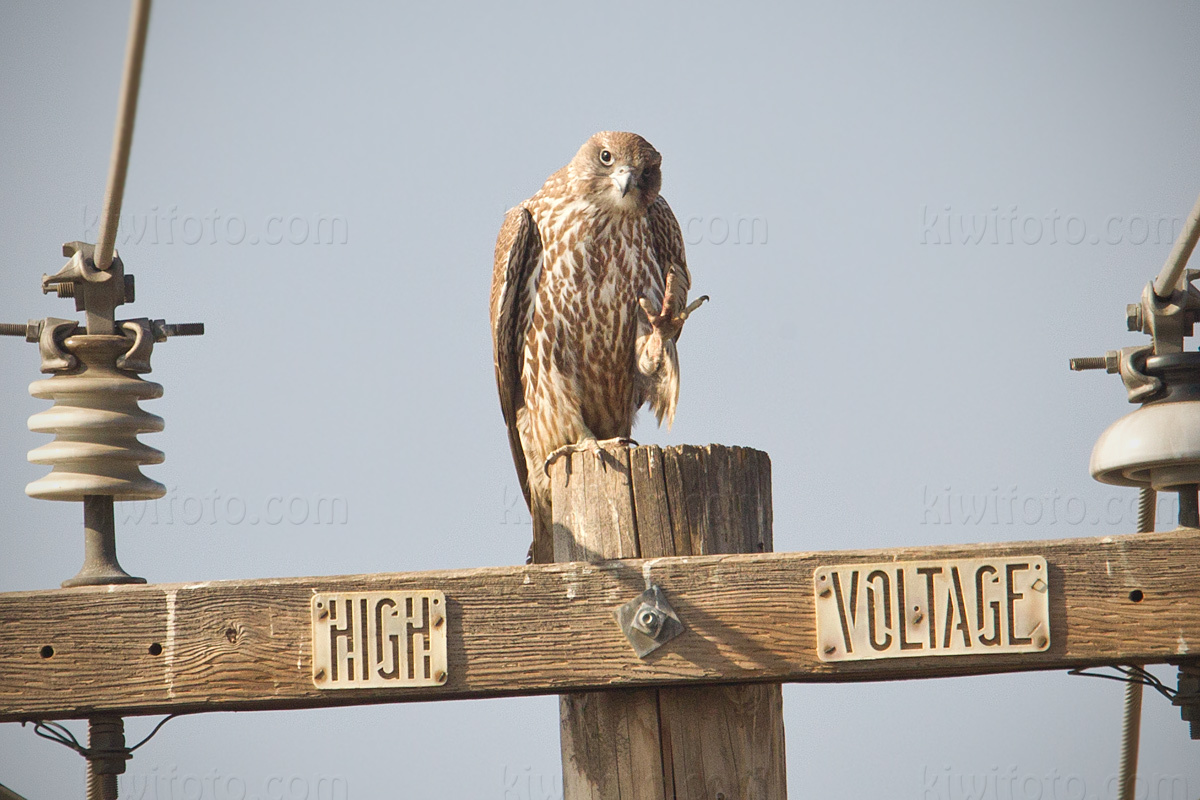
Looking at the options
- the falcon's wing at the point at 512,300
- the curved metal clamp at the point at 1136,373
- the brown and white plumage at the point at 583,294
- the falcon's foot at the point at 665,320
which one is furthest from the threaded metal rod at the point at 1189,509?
the falcon's wing at the point at 512,300

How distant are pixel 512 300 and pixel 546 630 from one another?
7.98 ft

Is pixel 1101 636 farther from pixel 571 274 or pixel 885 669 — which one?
pixel 571 274

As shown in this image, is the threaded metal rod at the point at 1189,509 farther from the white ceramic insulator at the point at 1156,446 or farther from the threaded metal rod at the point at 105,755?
the threaded metal rod at the point at 105,755

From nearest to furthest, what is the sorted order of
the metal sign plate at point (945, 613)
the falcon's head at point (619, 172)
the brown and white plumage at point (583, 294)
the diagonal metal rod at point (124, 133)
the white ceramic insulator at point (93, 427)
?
the diagonal metal rod at point (124, 133) < the metal sign plate at point (945, 613) < the white ceramic insulator at point (93, 427) < the brown and white plumage at point (583, 294) < the falcon's head at point (619, 172)

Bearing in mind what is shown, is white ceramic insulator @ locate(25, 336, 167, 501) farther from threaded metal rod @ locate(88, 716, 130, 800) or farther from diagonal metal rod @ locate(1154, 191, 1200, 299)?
diagonal metal rod @ locate(1154, 191, 1200, 299)

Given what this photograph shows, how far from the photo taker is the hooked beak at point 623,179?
512 cm

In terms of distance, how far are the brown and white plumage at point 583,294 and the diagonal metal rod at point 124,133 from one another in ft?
7.09

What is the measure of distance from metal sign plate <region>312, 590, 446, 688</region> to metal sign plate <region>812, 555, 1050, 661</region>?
35.1 inches

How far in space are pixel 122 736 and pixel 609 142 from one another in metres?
3.09

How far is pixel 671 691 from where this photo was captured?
9.83 feet

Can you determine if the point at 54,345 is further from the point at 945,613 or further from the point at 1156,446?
the point at 1156,446

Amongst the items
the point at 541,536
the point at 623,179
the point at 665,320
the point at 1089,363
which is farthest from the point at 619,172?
the point at 1089,363

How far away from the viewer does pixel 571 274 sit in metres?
5.09

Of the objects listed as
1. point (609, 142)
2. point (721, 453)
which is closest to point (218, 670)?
point (721, 453)
